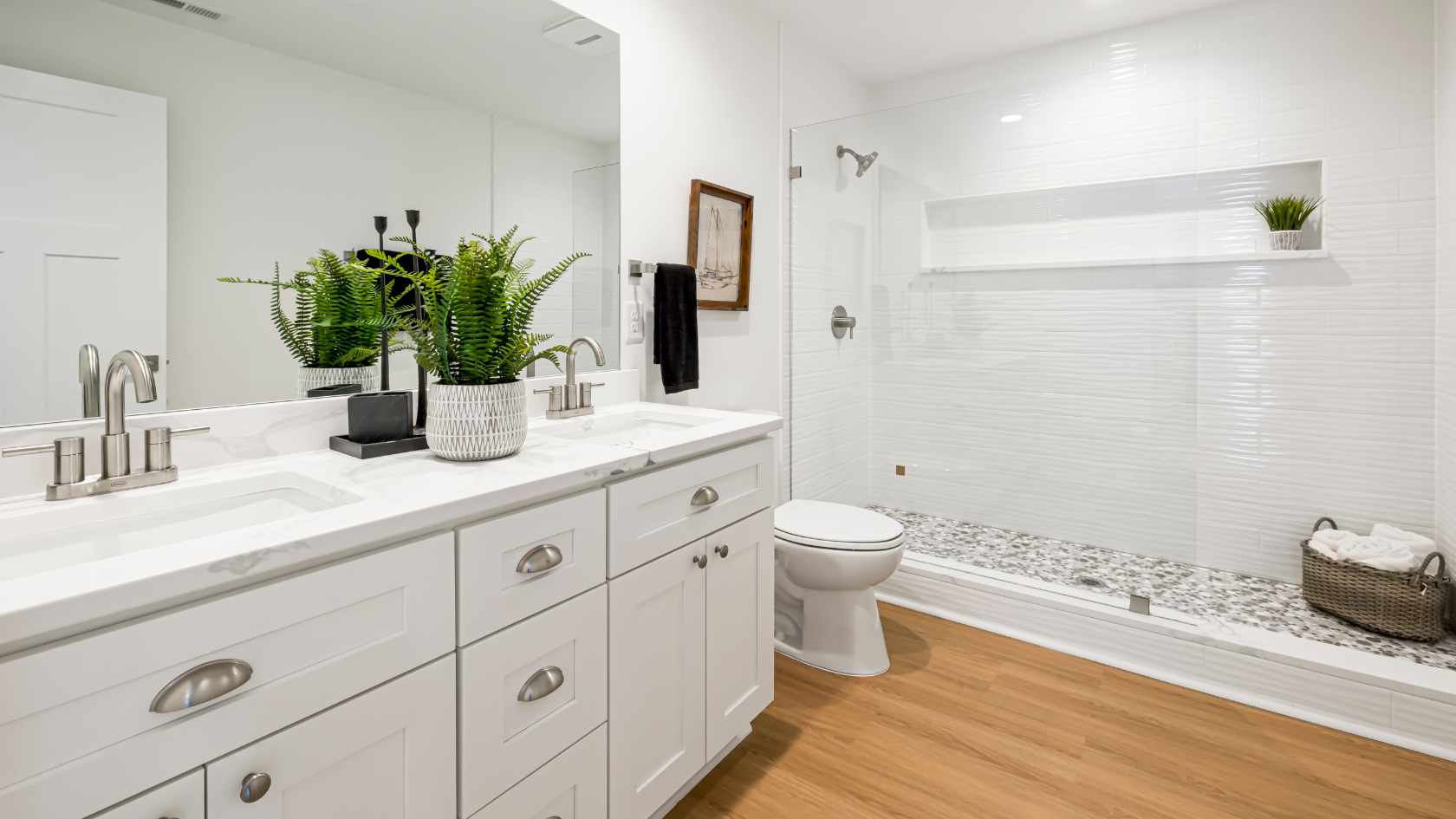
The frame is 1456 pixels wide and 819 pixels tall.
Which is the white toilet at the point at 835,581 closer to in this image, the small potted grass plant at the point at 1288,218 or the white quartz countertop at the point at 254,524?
the white quartz countertop at the point at 254,524

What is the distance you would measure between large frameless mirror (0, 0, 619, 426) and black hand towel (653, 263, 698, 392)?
43 centimetres

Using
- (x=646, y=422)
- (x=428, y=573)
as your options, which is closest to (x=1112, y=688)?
(x=646, y=422)

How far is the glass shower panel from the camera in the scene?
7.95 feet

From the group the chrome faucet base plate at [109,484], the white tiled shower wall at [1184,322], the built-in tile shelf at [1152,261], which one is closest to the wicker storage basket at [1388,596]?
the white tiled shower wall at [1184,322]

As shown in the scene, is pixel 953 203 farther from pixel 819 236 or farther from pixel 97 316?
pixel 97 316

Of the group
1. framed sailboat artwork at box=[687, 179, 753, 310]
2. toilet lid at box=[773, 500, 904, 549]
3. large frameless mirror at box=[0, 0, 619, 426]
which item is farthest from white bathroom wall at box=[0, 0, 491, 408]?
toilet lid at box=[773, 500, 904, 549]

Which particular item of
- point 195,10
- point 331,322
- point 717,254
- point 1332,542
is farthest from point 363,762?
point 1332,542

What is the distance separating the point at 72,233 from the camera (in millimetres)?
979

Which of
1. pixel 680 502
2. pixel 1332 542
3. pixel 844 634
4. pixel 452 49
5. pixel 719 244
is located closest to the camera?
pixel 680 502

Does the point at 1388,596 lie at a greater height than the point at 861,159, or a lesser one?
lesser

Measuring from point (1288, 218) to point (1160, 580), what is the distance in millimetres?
1453

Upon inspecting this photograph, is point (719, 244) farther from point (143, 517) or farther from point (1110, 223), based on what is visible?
point (143, 517)

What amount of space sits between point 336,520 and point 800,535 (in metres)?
1.50

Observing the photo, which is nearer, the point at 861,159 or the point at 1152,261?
the point at 1152,261
